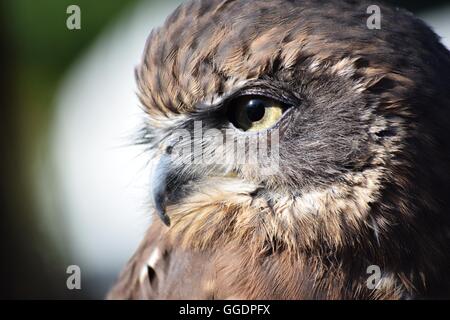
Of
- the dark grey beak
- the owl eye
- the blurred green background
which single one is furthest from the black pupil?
the blurred green background

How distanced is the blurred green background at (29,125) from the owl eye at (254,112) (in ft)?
7.86

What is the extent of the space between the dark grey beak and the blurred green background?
7.13 ft

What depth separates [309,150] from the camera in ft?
7.78

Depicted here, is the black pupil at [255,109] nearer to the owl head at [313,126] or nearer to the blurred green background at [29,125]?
the owl head at [313,126]

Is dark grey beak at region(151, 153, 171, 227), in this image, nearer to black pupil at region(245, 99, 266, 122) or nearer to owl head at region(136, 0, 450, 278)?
owl head at region(136, 0, 450, 278)

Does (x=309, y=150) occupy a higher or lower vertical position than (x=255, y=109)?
lower

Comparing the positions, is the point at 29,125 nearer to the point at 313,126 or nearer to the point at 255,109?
the point at 255,109

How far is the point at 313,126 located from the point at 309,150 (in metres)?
0.09

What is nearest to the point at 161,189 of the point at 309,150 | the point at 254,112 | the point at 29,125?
the point at 254,112

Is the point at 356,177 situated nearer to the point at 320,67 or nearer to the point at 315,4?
the point at 320,67

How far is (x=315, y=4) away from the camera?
8.12ft

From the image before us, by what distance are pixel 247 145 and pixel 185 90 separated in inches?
13.8

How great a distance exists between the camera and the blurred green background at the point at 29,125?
15.6 feet
